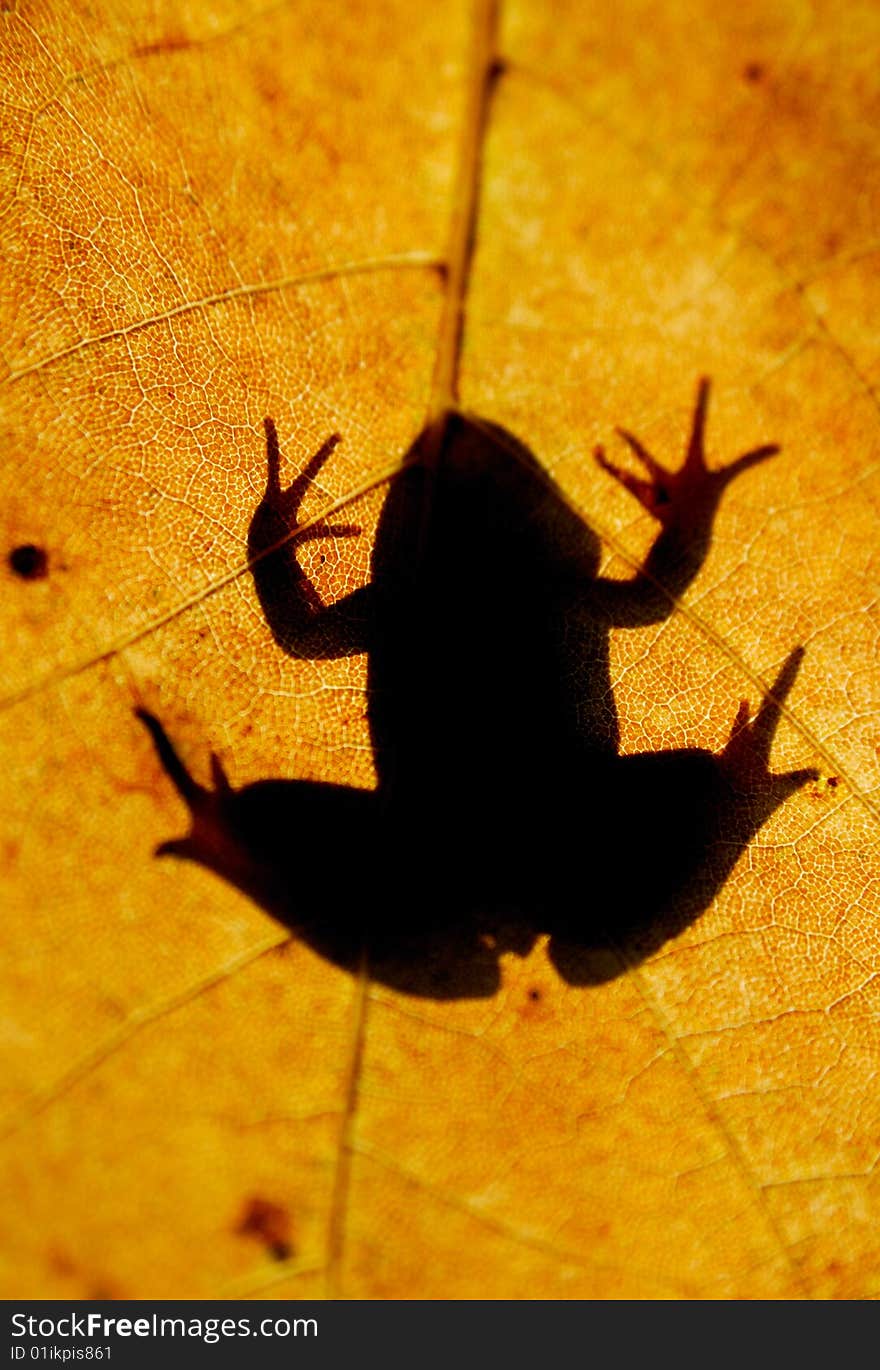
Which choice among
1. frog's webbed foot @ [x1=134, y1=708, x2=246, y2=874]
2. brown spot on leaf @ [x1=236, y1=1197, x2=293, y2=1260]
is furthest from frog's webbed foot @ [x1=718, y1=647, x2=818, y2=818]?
brown spot on leaf @ [x1=236, y1=1197, x2=293, y2=1260]

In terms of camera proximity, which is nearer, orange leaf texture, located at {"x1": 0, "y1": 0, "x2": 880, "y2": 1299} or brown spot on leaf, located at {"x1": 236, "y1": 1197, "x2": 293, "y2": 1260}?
orange leaf texture, located at {"x1": 0, "y1": 0, "x2": 880, "y2": 1299}

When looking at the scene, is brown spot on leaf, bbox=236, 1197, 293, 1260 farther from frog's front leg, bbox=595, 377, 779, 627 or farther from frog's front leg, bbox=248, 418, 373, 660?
frog's front leg, bbox=595, 377, 779, 627

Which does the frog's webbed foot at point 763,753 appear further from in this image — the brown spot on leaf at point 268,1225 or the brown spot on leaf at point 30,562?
the brown spot on leaf at point 30,562

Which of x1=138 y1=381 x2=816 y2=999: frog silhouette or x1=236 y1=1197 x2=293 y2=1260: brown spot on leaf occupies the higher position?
x1=138 y1=381 x2=816 y2=999: frog silhouette

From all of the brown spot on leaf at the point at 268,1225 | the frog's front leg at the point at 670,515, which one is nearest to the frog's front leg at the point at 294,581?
the frog's front leg at the point at 670,515

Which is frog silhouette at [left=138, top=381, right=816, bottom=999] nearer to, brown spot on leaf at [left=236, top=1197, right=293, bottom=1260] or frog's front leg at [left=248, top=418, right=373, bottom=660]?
frog's front leg at [left=248, top=418, right=373, bottom=660]

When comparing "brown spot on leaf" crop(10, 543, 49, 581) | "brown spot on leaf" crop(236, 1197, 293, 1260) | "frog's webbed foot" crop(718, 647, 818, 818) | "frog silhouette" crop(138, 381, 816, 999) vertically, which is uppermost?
"brown spot on leaf" crop(10, 543, 49, 581)

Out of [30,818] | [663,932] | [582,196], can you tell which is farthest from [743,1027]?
[582,196]

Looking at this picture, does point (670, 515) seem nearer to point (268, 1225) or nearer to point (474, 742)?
point (474, 742)

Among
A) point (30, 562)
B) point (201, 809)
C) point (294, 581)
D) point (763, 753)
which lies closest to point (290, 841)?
point (201, 809)
